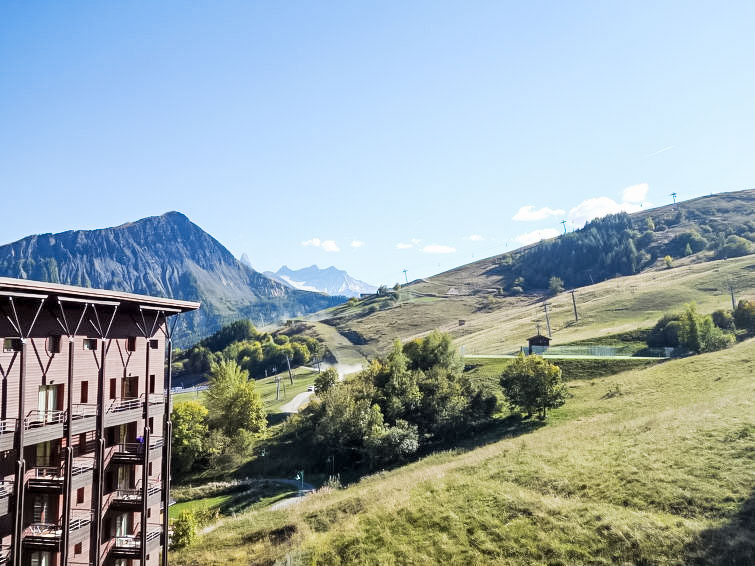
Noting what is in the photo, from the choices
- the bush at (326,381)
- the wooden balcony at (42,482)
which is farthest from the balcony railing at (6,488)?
the bush at (326,381)

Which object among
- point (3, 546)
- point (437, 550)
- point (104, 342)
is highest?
point (104, 342)

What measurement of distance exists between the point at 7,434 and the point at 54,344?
4.63 metres

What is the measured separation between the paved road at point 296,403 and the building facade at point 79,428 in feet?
204

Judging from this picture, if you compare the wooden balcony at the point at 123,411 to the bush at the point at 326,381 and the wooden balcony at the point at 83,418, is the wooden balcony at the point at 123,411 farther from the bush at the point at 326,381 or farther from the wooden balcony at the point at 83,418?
the bush at the point at 326,381

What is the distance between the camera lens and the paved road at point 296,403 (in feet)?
298

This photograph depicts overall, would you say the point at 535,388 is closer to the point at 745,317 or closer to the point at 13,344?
the point at 745,317

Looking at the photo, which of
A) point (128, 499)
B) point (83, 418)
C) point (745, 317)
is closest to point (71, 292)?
point (83, 418)

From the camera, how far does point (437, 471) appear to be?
144ft

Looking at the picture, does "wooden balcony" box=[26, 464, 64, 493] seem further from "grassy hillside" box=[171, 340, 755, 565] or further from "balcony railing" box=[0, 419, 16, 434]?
"grassy hillside" box=[171, 340, 755, 565]

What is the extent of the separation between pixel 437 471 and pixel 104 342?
30273 mm

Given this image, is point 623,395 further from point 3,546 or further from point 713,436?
point 3,546

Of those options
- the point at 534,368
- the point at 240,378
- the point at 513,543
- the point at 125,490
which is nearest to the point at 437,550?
the point at 513,543

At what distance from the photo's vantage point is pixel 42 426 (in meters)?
20.8

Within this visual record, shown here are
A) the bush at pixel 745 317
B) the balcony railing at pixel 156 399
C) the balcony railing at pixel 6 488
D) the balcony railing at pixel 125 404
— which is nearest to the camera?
the balcony railing at pixel 6 488
